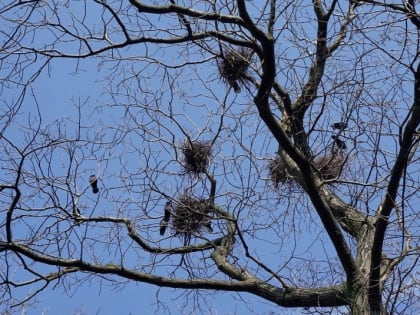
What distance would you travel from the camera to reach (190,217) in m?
6.46

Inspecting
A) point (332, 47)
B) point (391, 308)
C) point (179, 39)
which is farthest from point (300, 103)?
point (391, 308)

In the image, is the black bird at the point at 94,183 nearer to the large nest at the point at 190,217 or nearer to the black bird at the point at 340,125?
the large nest at the point at 190,217

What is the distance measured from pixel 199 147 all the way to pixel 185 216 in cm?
67

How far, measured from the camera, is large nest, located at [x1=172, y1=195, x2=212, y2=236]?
6.43 meters

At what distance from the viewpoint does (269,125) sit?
203 inches

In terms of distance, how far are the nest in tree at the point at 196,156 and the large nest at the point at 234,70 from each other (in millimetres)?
693

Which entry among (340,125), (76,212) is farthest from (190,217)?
(340,125)

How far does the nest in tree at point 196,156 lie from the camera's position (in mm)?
6711

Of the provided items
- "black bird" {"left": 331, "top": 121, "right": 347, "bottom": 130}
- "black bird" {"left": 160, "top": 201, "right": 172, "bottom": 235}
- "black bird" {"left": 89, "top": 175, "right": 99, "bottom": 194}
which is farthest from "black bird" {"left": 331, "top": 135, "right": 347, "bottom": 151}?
"black bird" {"left": 89, "top": 175, "right": 99, "bottom": 194}

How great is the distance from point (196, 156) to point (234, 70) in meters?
1.00

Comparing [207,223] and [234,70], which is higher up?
[234,70]

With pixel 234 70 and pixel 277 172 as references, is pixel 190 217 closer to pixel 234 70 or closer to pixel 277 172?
pixel 277 172

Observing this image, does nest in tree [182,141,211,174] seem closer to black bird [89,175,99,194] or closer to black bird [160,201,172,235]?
black bird [160,201,172,235]

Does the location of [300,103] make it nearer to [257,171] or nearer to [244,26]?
[257,171]
